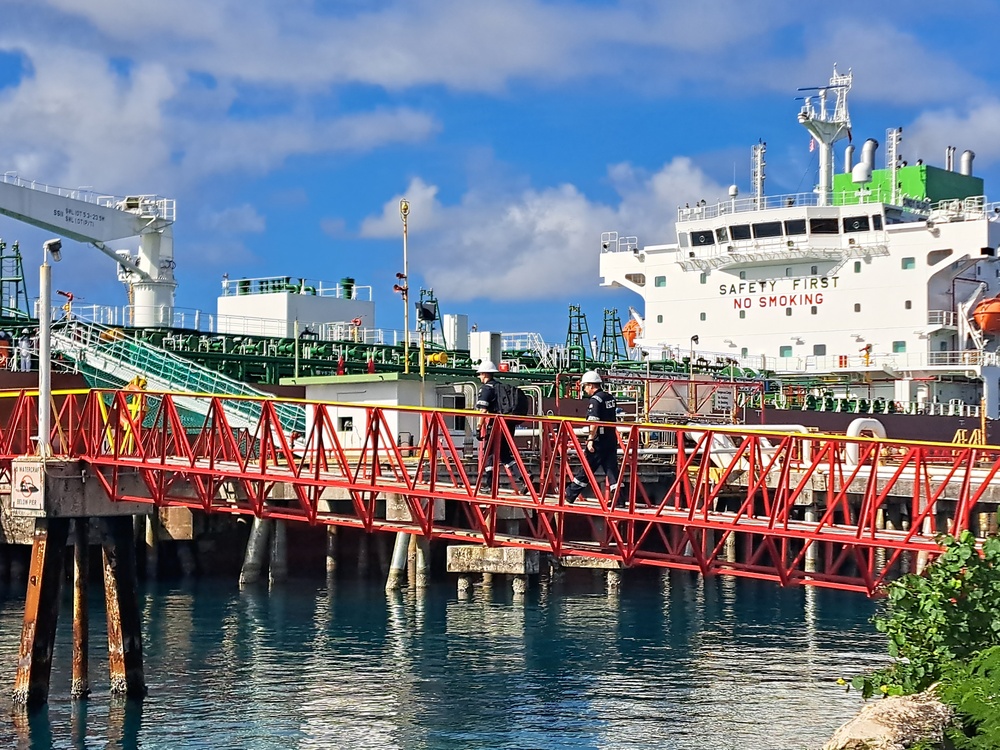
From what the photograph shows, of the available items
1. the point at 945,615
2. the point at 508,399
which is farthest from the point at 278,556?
the point at 945,615

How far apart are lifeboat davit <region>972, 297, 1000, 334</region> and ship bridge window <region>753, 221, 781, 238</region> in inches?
408

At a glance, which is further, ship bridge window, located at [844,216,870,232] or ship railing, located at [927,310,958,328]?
ship bridge window, located at [844,216,870,232]

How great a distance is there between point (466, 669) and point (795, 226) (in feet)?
148

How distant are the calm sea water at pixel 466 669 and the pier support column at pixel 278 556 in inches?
22.8

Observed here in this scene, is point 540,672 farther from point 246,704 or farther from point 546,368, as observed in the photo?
point 546,368

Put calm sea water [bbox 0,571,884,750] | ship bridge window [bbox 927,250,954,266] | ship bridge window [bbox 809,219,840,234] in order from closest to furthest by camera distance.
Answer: calm sea water [bbox 0,571,884,750], ship bridge window [bbox 927,250,954,266], ship bridge window [bbox 809,219,840,234]

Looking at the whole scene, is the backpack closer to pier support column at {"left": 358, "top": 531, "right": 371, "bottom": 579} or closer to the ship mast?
pier support column at {"left": 358, "top": 531, "right": 371, "bottom": 579}

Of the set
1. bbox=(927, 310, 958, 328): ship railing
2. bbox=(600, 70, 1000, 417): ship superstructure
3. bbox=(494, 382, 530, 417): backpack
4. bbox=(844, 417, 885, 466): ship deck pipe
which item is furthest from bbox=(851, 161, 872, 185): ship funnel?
bbox=(494, 382, 530, 417): backpack

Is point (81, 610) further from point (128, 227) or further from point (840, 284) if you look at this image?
point (840, 284)

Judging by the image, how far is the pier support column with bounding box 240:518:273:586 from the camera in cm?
4322

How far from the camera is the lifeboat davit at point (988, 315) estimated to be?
6750 cm

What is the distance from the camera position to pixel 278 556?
1722 inches

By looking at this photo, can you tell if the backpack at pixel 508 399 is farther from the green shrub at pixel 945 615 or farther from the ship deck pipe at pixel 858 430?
the ship deck pipe at pixel 858 430

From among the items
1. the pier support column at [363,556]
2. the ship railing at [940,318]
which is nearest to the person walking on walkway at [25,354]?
the pier support column at [363,556]
